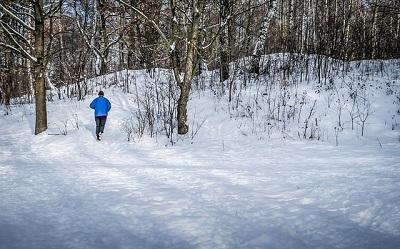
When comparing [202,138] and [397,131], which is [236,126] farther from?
[397,131]

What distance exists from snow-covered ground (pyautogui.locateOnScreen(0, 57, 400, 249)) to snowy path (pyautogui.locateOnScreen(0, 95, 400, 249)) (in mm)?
18

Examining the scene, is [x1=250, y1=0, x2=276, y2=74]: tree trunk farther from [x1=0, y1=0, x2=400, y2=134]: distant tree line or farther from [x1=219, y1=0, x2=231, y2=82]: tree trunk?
[x1=219, y1=0, x2=231, y2=82]: tree trunk

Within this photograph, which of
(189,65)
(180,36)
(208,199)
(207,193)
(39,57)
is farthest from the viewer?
(180,36)

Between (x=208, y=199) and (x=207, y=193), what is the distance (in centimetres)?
30

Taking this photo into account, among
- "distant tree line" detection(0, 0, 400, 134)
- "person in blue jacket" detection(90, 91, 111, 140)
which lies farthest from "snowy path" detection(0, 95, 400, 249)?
"distant tree line" detection(0, 0, 400, 134)

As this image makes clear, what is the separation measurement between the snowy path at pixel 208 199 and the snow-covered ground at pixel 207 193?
0.02 m

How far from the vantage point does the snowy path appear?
13.0 feet

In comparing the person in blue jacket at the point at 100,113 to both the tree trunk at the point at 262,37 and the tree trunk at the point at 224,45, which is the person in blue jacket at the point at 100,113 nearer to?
the tree trunk at the point at 224,45

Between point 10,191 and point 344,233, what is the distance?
5.43m

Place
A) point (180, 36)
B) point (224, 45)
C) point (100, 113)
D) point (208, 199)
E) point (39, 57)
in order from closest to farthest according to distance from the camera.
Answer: point (208, 199) < point (100, 113) < point (39, 57) < point (180, 36) < point (224, 45)

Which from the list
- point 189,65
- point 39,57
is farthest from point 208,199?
point 39,57

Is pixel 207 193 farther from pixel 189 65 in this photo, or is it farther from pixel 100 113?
pixel 100 113

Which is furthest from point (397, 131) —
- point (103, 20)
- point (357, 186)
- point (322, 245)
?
point (103, 20)

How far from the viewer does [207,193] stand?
18.3ft
